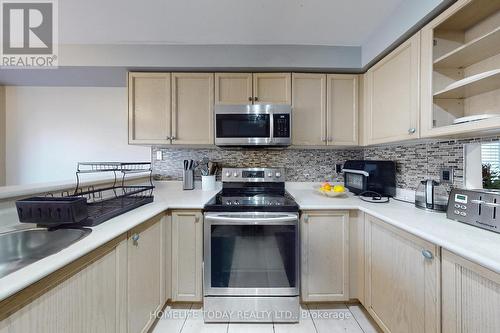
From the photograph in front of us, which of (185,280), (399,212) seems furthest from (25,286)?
(399,212)

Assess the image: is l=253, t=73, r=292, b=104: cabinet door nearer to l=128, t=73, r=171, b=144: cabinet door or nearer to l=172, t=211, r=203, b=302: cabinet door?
l=128, t=73, r=171, b=144: cabinet door

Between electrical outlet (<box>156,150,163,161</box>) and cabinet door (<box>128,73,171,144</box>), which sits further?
electrical outlet (<box>156,150,163,161</box>)

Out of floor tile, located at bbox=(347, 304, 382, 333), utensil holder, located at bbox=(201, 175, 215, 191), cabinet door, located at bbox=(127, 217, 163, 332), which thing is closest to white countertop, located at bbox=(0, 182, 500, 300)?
cabinet door, located at bbox=(127, 217, 163, 332)

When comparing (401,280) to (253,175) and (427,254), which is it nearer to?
(427,254)

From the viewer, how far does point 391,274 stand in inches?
49.5

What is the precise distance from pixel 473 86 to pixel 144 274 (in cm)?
218

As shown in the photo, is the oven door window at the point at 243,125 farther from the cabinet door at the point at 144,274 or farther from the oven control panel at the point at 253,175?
the cabinet door at the point at 144,274

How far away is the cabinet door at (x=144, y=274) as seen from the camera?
3.82 ft

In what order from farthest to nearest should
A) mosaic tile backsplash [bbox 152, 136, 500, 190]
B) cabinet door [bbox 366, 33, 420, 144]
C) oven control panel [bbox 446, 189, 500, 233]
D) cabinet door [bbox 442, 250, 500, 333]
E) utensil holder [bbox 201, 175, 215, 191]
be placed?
mosaic tile backsplash [bbox 152, 136, 500, 190], utensil holder [bbox 201, 175, 215, 191], cabinet door [bbox 366, 33, 420, 144], oven control panel [bbox 446, 189, 500, 233], cabinet door [bbox 442, 250, 500, 333]

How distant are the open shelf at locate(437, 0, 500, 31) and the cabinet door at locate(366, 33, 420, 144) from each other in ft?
0.53

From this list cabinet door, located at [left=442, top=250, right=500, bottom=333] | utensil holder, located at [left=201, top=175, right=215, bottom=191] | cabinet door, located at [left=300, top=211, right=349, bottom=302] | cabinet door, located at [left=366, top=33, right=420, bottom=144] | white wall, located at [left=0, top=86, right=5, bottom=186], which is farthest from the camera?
white wall, located at [left=0, top=86, right=5, bottom=186]

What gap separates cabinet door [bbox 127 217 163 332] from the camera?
3.82 feet

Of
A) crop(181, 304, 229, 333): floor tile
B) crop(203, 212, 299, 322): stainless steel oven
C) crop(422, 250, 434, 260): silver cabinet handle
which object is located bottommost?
crop(181, 304, 229, 333): floor tile

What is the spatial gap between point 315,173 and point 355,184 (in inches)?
18.3
